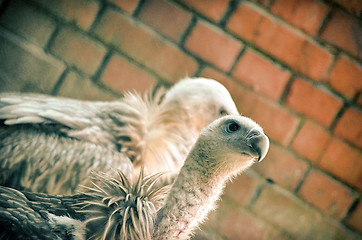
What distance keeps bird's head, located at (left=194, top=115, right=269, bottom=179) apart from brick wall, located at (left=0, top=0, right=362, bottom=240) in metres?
0.62

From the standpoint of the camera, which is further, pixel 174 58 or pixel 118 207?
pixel 174 58

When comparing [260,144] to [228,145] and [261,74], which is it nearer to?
[228,145]

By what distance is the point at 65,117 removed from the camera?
81 cm

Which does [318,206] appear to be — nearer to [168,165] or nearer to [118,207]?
[168,165]

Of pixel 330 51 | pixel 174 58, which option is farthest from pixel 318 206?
pixel 174 58

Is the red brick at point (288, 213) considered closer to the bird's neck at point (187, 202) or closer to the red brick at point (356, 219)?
the red brick at point (356, 219)

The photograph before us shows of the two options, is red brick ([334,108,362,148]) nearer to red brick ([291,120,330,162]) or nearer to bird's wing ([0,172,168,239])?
red brick ([291,120,330,162])

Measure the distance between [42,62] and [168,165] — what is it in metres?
0.72

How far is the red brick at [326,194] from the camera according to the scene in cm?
112

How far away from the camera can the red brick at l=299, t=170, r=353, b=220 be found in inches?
44.0

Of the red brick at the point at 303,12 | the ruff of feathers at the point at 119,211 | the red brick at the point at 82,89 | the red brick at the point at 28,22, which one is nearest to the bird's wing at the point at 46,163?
the ruff of feathers at the point at 119,211

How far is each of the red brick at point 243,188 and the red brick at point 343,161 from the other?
265 millimetres

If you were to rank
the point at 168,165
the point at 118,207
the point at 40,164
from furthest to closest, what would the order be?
the point at 168,165 → the point at 40,164 → the point at 118,207

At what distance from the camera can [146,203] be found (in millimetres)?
523
